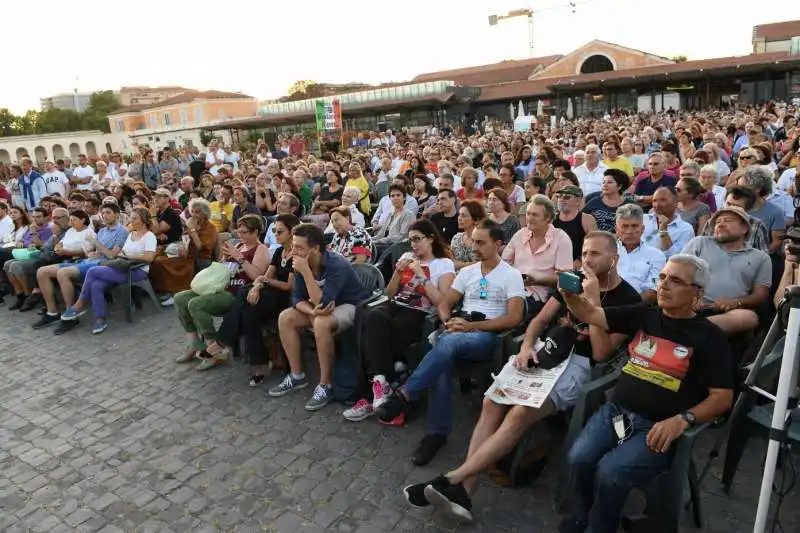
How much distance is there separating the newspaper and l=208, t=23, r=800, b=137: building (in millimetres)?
28808

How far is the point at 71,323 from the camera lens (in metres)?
6.49

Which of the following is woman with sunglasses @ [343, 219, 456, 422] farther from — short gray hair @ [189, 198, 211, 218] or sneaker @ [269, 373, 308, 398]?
short gray hair @ [189, 198, 211, 218]

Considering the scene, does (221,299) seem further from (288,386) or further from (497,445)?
(497,445)

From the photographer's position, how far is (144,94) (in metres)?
96.9

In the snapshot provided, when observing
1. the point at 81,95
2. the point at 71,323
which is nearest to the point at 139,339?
the point at 71,323

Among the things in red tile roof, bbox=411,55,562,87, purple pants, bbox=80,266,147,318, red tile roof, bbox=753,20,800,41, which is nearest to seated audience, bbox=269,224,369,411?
purple pants, bbox=80,266,147,318

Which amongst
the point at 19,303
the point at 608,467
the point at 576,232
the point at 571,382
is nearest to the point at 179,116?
the point at 19,303

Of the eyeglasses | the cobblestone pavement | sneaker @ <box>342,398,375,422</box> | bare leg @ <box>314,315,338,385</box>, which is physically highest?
the eyeglasses

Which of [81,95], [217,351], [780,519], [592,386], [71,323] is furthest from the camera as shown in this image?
[81,95]

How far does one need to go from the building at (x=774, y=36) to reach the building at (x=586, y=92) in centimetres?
1469

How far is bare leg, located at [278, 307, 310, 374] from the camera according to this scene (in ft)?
14.3

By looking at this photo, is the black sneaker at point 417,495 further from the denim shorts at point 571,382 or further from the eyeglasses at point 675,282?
the eyeglasses at point 675,282

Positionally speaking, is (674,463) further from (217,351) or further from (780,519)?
(217,351)

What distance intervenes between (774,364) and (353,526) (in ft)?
7.64
